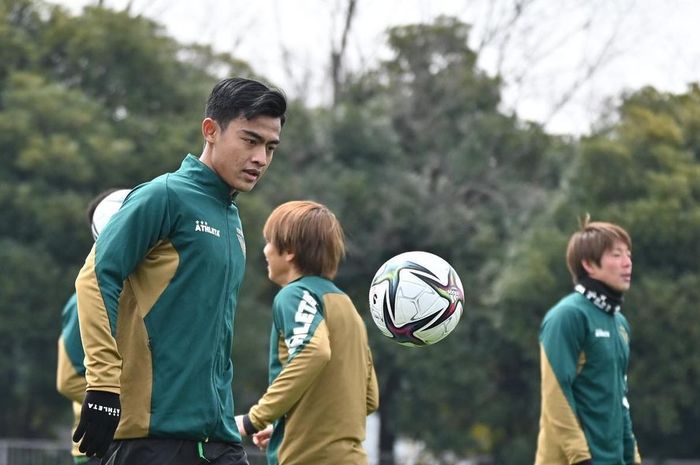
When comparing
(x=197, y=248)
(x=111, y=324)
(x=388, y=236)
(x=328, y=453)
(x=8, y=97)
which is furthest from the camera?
(x=388, y=236)

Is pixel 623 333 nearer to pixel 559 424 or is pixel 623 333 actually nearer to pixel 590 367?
pixel 590 367

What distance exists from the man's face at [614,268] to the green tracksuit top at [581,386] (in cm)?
22

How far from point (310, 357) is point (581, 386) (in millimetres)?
2121

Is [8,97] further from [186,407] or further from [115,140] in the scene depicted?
[186,407]

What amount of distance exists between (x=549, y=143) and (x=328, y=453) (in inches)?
833

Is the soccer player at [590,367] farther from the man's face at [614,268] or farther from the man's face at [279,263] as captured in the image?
the man's face at [279,263]

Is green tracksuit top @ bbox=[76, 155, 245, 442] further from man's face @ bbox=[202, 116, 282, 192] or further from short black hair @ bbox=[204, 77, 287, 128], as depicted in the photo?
short black hair @ bbox=[204, 77, 287, 128]

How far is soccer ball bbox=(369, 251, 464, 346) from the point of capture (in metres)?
5.99

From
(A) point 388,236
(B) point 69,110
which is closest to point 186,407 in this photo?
(B) point 69,110

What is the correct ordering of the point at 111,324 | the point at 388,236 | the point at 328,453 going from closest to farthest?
the point at 111,324 → the point at 328,453 → the point at 388,236

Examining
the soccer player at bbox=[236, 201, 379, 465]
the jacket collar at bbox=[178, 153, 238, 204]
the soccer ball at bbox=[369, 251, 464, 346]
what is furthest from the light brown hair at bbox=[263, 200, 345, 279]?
the jacket collar at bbox=[178, 153, 238, 204]

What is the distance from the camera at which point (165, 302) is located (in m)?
4.52

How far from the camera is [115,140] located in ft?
70.9

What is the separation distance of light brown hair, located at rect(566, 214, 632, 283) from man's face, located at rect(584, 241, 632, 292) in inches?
1.0
